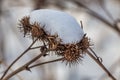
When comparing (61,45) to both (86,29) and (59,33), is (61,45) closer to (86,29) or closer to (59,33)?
(59,33)

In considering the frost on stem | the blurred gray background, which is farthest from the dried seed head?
the blurred gray background

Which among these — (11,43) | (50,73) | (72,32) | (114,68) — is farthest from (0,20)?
(72,32)

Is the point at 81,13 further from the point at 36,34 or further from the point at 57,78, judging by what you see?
the point at 36,34

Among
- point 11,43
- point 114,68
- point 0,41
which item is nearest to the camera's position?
point 114,68

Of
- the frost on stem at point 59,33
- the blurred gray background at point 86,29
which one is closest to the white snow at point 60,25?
the frost on stem at point 59,33

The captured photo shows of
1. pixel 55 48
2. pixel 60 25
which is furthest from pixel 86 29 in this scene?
pixel 55 48

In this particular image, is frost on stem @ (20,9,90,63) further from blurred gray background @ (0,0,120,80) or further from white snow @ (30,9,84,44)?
blurred gray background @ (0,0,120,80)

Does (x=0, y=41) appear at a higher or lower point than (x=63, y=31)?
higher
